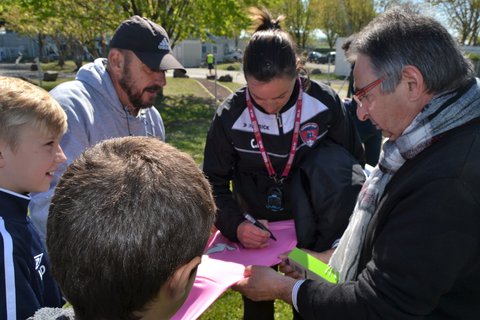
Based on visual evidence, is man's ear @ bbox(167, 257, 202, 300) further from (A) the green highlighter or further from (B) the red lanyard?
(B) the red lanyard

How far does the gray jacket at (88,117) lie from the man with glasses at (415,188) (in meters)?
1.51

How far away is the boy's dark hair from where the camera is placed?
1.04 meters

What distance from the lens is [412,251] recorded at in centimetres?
146

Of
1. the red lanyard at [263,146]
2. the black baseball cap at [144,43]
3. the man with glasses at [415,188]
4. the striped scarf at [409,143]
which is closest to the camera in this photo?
the man with glasses at [415,188]

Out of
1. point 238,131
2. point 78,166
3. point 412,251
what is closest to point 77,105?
point 238,131

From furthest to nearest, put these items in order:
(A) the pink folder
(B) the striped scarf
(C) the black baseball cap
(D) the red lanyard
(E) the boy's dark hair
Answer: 1. (C) the black baseball cap
2. (D) the red lanyard
3. (A) the pink folder
4. (B) the striped scarf
5. (E) the boy's dark hair

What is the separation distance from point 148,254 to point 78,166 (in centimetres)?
31

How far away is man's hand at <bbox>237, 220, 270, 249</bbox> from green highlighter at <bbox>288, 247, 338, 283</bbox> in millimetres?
327

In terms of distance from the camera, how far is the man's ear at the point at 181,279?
113 centimetres

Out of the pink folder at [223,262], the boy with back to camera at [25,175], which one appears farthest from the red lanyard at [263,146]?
the boy with back to camera at [25,175]

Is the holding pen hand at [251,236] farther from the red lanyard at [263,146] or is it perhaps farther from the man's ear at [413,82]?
the man's ear at [413,82]

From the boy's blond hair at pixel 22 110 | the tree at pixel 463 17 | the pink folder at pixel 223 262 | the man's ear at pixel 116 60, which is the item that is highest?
the tree at pixel 463 17

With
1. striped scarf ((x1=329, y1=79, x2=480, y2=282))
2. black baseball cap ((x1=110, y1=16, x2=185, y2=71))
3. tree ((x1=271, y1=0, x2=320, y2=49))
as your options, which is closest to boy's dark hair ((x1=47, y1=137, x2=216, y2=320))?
striped scarf ((x1=329, y1=79, x2=480, y2=282))

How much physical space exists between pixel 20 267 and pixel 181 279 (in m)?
0.82
